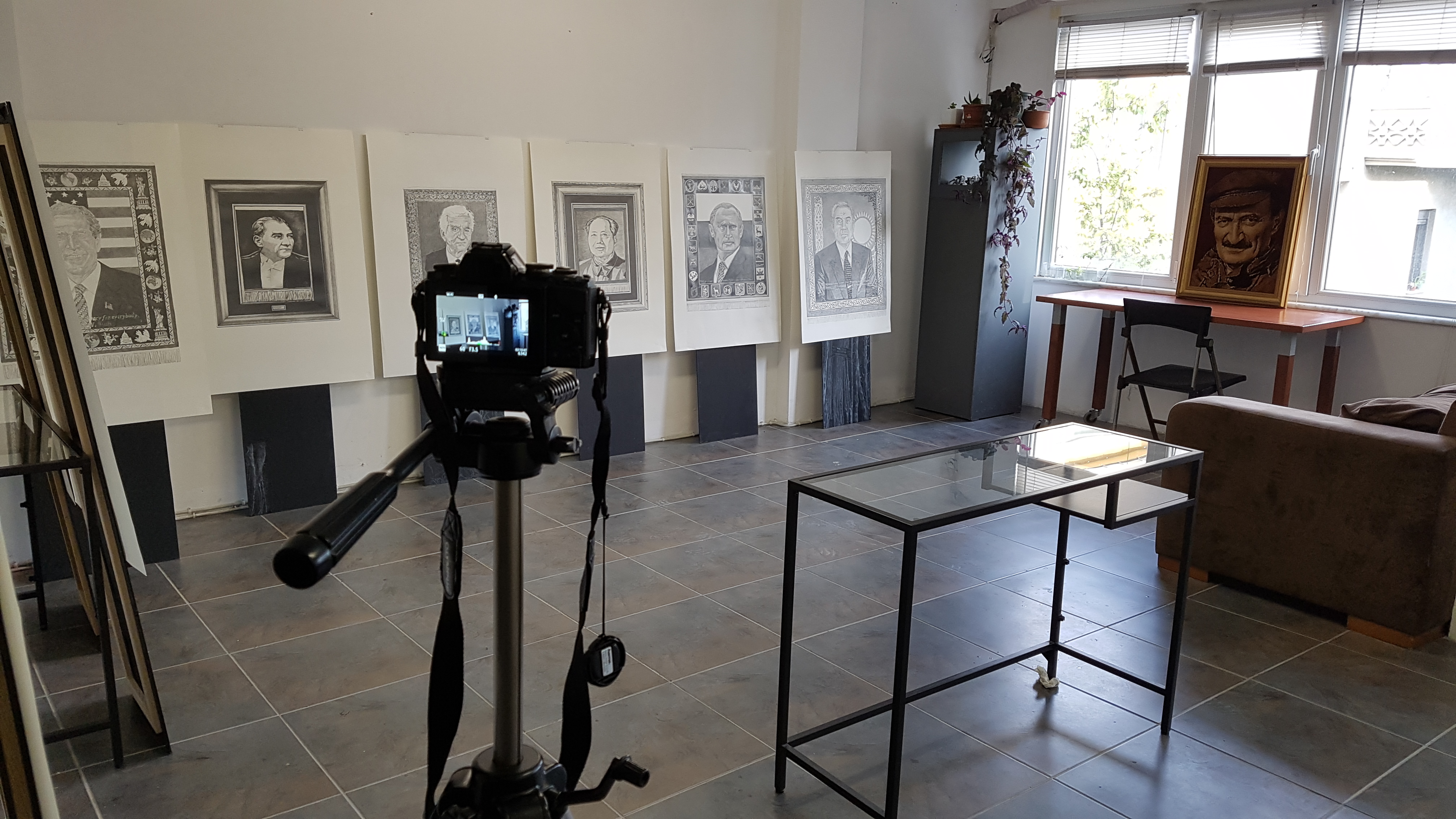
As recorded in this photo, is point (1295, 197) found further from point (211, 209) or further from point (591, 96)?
point (211, 209)

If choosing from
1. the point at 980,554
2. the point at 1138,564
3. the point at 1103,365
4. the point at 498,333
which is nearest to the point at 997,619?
the point at 980,554

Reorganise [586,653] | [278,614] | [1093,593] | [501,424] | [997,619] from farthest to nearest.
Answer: [1093,593]
[997,619]
[278,614]
[586,653]
[501,424]

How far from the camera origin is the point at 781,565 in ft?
13.0

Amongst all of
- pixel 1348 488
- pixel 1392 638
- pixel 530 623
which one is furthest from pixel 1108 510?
pixel 530 623

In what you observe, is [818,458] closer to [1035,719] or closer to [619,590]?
[619,590]

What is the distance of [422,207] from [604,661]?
3.76 m

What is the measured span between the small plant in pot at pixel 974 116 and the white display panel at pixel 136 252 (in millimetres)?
4290

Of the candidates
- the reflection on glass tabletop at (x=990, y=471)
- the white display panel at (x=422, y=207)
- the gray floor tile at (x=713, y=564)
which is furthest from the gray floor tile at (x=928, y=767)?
the white display panel at (x=422, y=207)

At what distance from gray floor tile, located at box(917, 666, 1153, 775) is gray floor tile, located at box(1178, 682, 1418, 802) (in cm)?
21

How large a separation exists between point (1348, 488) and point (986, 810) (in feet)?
6.16

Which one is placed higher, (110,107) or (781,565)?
(110,107)

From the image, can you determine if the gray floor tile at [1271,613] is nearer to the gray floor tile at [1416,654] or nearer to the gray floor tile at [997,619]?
the gray floor tile at [1416,654]

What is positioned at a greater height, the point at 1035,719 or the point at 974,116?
the point at 974,116

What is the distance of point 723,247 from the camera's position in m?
5.68
